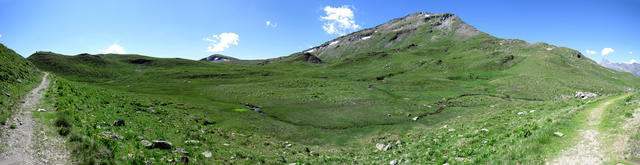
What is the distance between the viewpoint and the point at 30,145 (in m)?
10.9

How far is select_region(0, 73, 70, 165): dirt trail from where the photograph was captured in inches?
386

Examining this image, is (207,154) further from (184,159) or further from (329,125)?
(329,125)

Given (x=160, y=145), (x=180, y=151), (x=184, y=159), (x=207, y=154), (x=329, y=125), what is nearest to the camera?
(x=184, y=159)

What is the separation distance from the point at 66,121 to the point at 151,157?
5.97 metres

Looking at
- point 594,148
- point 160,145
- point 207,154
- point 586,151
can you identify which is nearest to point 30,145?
point 160,145

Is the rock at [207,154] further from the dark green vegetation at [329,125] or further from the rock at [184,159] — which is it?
the rock at [184,159]

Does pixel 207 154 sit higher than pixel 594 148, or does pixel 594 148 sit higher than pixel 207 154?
pixel 594 148

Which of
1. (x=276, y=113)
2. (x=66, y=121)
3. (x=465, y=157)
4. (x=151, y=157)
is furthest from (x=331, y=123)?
(x=66, y=121)

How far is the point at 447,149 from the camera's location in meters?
17.4

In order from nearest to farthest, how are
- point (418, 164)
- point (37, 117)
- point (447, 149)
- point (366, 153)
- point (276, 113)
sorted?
point (37, 117), point (418, 164), point (447, 149), point (366, 153), point (276, 113)

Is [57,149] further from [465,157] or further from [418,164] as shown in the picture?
[465,157]

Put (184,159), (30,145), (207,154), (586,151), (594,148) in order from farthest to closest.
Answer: (207,154) < (184,159) < (594,148) < (586,151) < (30,145)

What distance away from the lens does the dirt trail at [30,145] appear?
386 inches

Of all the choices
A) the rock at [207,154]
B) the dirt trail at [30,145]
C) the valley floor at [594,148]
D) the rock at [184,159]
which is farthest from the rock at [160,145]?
the valley floor at [594,148]
